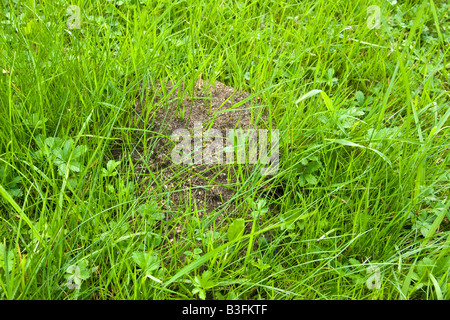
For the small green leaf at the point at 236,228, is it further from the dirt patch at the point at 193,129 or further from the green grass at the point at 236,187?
the dirt patch at the point at 193,129

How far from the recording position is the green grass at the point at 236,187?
1.41 m

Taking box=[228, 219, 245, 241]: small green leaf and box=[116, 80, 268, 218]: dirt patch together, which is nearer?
box=[228, 219, 245, 241]: small green leaf

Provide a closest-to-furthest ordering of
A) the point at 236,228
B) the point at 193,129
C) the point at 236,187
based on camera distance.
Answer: the point at 236,228, the point at 236,187, the point at 193,129

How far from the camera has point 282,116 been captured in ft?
6.37

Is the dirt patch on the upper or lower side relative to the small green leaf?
upper

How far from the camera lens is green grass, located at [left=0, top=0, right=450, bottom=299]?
141 cm

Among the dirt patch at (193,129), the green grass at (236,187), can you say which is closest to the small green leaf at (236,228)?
the green grass at (236,187)

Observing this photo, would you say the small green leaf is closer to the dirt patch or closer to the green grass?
the green grass

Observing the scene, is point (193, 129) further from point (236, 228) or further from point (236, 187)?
point (236, 228)

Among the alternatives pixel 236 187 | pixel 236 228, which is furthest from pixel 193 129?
pixel 236 228

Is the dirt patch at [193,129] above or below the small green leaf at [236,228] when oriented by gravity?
above

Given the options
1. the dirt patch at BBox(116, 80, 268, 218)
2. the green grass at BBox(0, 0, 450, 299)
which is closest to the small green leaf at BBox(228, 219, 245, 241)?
the green grass at BBox(0, 0, 450, 299)

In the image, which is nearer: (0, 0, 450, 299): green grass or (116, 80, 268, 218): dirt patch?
(0, 0, 450, 299): green grass

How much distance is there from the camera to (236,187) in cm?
167
